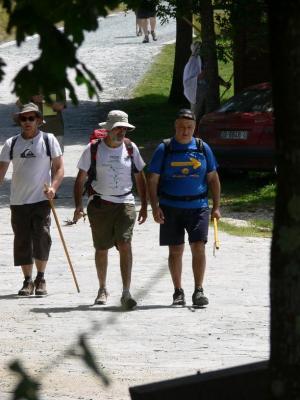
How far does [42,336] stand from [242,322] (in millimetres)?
1625

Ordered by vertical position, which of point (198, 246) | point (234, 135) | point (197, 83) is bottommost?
point (197, 83)

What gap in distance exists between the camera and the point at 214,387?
5.32 m

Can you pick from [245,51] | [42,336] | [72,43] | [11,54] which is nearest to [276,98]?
[72,43]

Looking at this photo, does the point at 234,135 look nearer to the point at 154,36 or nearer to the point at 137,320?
the point at 137,320

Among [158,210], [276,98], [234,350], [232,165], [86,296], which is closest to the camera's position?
[276,98]

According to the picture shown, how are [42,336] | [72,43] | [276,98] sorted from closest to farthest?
1. [72,43]
2. [276,98]
3. [42,336]

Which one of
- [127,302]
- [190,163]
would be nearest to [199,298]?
[127,302]

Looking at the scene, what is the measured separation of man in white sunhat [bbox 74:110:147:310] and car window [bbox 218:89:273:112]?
8.53 meters

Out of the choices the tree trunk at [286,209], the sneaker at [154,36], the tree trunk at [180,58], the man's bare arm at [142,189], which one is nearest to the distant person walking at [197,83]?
the tree trunk at [180,58]

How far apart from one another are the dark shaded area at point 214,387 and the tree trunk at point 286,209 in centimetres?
70

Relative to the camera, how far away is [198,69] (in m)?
22.5

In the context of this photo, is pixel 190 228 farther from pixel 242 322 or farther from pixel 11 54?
pixel 11 54

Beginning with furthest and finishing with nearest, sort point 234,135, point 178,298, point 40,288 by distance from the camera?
1. point 234,135
2. point 40,288
3. point 178,298

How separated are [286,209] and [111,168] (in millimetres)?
6751
